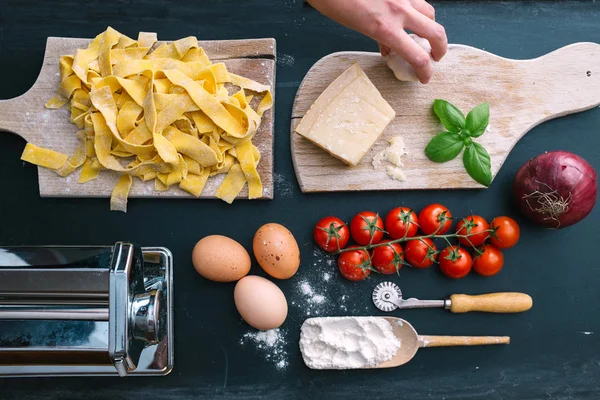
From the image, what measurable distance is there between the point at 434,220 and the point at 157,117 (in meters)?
1.10

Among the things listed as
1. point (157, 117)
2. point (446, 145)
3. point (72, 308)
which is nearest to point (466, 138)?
point (446, 145)

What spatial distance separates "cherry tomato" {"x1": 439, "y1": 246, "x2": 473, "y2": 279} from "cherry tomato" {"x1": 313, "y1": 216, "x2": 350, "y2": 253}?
0.38 meters

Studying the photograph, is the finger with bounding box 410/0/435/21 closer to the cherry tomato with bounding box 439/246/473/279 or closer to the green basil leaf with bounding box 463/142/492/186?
the green basil leaf with bounding box 463/142/492/186

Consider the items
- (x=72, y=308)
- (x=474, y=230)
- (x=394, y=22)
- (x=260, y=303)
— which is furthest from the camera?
(x=474, y=230)

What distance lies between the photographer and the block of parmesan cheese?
1.99m

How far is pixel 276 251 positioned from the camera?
76.7 inches

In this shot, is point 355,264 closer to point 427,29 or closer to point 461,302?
point 461,302

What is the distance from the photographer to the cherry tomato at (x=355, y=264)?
2012mm

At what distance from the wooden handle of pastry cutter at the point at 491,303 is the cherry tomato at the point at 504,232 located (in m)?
0.20

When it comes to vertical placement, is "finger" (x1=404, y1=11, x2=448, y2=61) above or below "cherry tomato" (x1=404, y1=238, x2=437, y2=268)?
above

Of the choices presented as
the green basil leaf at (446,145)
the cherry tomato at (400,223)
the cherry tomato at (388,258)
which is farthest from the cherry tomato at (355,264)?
the green basil leaf at (446,145)

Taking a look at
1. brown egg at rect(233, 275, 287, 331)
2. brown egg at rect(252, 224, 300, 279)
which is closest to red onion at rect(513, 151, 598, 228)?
brown egg at rect(252, 224, 300, 279)

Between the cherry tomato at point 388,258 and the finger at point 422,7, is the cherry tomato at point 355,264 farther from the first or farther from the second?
the finger at point 422,7

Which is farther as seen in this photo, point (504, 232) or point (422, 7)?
point (504, 232)
